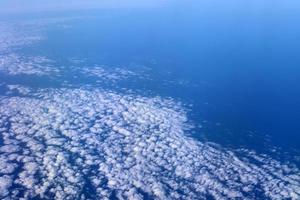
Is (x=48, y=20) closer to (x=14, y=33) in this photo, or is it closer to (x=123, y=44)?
(x=14, y=33)

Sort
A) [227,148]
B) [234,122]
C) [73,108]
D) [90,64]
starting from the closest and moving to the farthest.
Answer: [227,148], [234,122], [73,108], [90,64]

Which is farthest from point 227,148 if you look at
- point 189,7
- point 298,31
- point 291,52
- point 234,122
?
point 189,7

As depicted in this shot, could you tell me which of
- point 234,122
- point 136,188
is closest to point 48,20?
point 234,122

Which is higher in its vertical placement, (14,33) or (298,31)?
(298,31)

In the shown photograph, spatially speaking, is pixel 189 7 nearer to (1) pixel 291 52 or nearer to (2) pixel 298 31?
(2) pixel 298 31

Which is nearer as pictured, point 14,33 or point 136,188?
point 136,188

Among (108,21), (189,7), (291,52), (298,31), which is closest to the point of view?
(291,52)

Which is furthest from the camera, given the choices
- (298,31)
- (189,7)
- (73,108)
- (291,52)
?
Result: (189,7)

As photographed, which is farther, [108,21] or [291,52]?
[108,21]

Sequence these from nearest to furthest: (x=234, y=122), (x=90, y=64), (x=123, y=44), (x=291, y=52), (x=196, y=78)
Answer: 1. (x=234, y=122)
2. (x=196, y=78)
3. (x=90, y=64)
4. (x=291, y=52)
5. (x=123, y=44)
